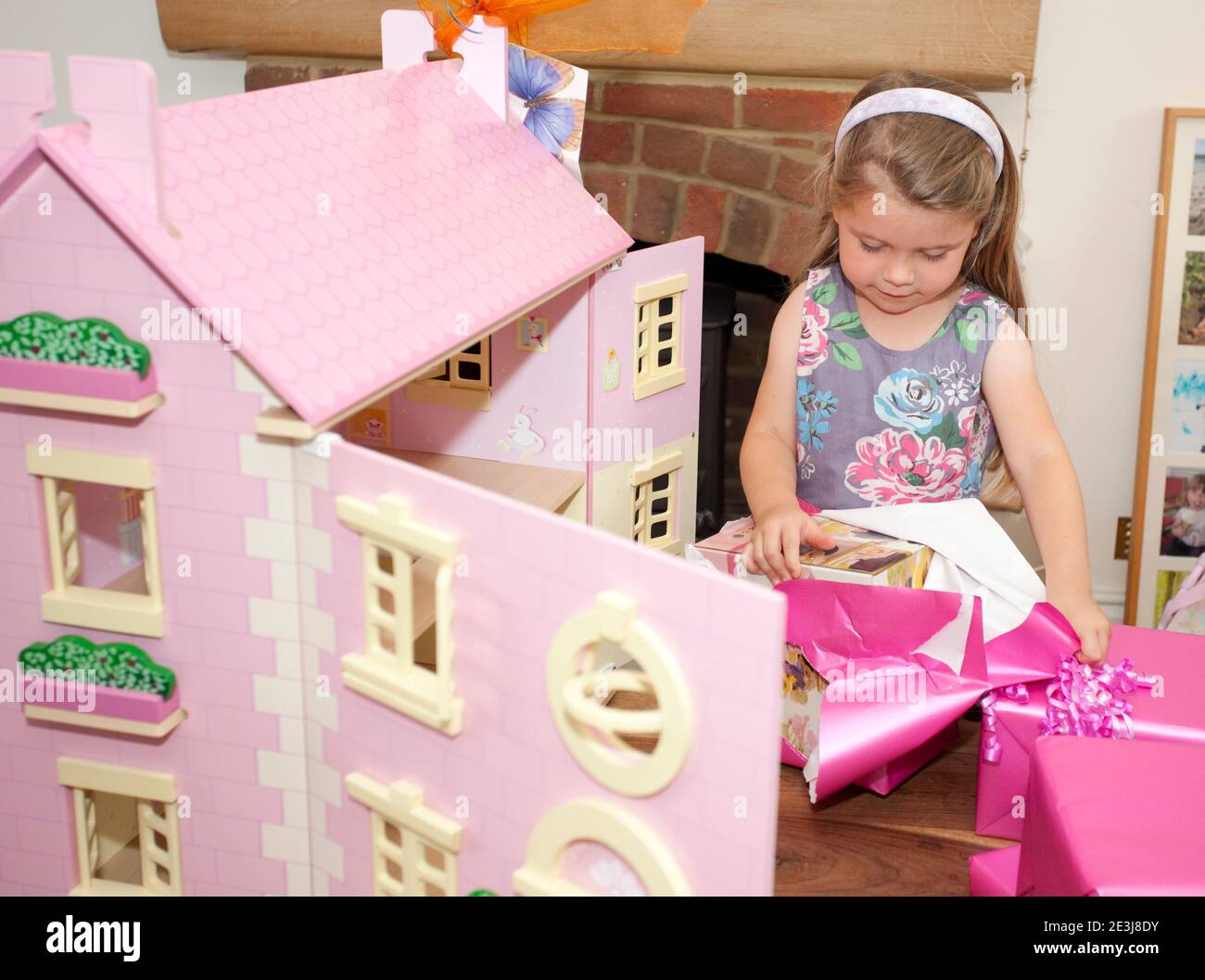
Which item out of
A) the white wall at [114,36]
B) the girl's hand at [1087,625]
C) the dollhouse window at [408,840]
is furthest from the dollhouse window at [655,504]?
the white wall at [114,36]

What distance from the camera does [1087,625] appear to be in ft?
3.56

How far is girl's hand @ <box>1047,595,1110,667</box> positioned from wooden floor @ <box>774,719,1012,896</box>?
0.15m

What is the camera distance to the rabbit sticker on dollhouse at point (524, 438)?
134 centimetres

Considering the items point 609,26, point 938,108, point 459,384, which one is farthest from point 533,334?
point 938,108

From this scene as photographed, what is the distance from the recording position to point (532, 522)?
0.72m

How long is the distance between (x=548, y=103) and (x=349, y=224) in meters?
0.44

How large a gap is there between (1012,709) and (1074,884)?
228mm

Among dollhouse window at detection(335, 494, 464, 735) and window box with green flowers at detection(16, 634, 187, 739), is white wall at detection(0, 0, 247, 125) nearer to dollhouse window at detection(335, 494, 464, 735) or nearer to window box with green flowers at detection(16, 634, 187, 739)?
window box with green flowers at detection(16, 634, 187, 739)

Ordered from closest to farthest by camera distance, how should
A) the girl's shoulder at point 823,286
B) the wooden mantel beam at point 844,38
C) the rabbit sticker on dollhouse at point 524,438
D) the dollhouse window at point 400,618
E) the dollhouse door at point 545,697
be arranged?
1. the dollhouse door at point 545,697
2. the dollhouse window at point 400,618
3. the rabbit sticker on dollhouse at point 524,438
4. the girl's shoulder at point 823,286
5. the wooden mantel beam at point 844,38

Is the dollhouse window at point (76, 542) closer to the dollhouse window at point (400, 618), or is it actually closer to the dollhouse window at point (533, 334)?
the dollhouse window at point (400, 618)

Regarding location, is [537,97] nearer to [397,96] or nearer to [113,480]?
[397,96]

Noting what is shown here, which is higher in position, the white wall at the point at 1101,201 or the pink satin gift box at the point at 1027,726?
the white wall at the point at 1101,201

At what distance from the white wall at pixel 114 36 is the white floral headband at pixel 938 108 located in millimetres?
1425

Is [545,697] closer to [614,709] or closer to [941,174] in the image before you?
[614,709]
